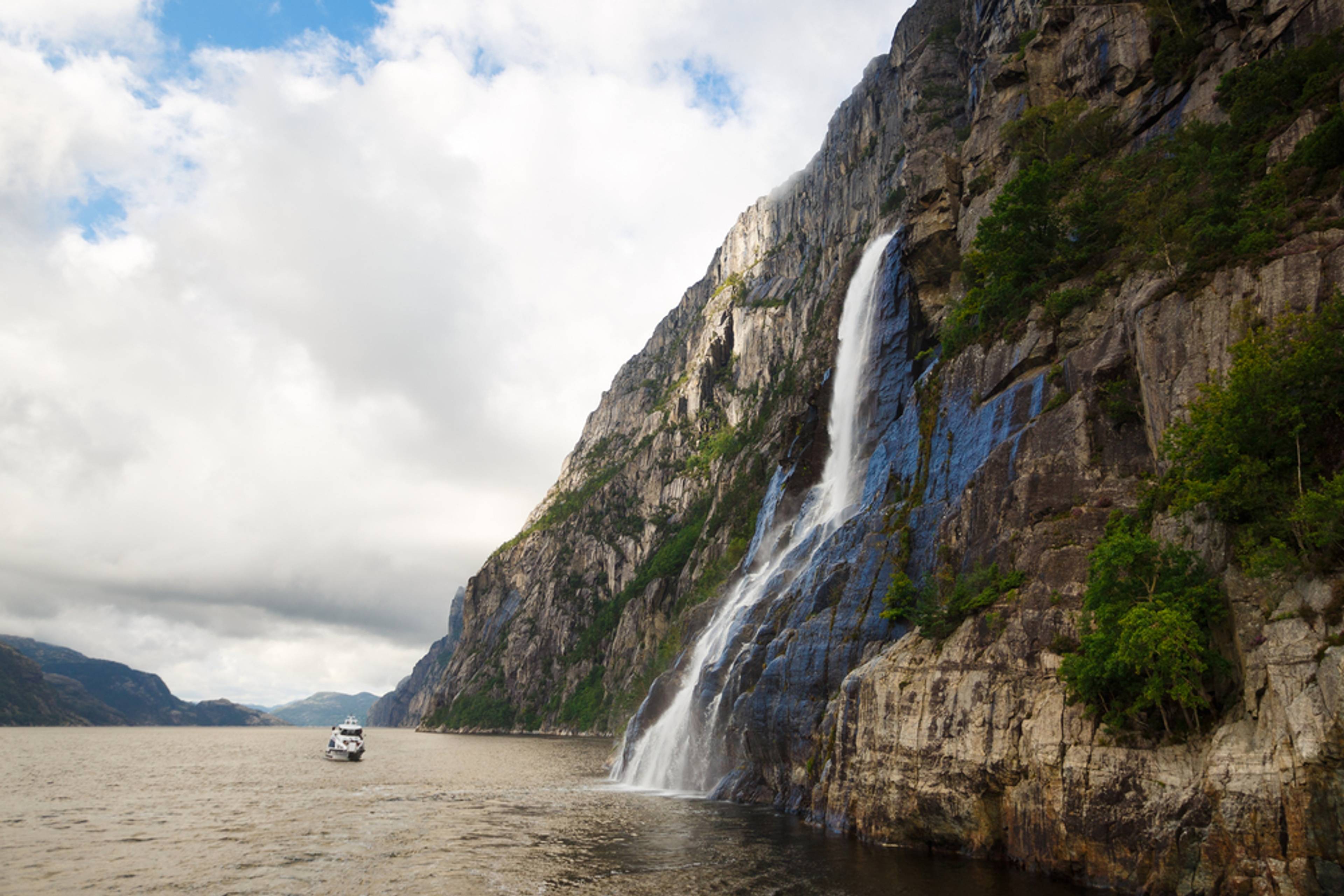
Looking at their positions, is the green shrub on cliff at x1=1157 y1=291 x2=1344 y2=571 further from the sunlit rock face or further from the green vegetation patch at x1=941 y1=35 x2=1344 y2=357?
the green vegetation patch at x1=941 y1=35 x2=1344 y2=357

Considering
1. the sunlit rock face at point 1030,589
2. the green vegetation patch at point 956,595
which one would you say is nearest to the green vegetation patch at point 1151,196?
the sunlit rock face at point 1030,589

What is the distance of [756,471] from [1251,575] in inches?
3988

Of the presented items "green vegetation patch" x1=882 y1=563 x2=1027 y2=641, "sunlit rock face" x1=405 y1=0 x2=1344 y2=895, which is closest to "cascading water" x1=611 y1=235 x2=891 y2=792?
"sunlit rock face" x1=405 y1=0 x2=1344 y2=895

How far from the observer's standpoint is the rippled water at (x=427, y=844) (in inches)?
940

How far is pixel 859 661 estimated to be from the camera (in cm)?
3722

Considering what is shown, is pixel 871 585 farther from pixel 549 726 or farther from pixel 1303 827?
pixel 549 726

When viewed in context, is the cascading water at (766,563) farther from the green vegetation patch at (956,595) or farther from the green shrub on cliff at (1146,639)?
the green shrub on cliff at (1146,639)

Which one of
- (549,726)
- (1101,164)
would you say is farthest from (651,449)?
(1101,164)

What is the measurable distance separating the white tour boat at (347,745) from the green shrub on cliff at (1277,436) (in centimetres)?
9386

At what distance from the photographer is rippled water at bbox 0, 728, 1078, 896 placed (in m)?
23.9

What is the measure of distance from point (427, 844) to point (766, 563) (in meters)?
41.2

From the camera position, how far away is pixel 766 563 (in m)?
67.6

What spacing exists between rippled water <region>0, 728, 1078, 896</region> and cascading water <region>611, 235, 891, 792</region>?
3712 mm

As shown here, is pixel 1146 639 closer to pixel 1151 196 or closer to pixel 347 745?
pixel 1151 196
